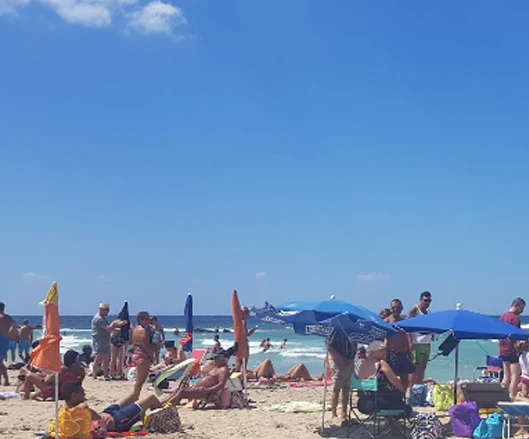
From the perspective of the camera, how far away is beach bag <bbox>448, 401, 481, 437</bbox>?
7.69m

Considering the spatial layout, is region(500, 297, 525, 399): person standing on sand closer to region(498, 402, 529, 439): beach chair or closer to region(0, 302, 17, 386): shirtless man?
region(498, 402, 529, 439): beach chair

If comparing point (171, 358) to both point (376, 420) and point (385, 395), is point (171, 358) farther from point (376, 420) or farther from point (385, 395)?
point (385, 395)

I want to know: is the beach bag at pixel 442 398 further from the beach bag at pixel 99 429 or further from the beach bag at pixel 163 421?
the beach bag at pixel 99 429

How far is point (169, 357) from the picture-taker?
12766mm

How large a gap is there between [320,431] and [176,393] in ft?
6.75

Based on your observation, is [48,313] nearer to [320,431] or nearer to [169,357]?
[320,431]

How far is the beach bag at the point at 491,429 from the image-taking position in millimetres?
7477

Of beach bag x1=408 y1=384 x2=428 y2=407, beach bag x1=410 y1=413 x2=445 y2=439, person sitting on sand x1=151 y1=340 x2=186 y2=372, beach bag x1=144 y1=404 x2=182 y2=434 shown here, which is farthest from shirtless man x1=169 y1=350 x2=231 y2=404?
beach bag x1=410 y1=413 x2=445 y2=439

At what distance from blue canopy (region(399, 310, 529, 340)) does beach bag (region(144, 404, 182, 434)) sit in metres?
2.78

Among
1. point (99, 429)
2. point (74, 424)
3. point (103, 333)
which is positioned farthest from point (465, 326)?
point (103, 333)

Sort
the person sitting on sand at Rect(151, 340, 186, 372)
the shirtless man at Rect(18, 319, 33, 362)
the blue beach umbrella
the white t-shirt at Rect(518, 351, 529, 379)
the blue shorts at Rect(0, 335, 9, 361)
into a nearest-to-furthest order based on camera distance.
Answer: the white t-shirt at Rect(518, 351, 529, 379), the blue shorts at Rect(0, 335, 9, 361), the person sitting on sand at Rect(151, 340, 186, 372), the blue beach umbrella, the shirtless man at Rect(18, 319, 33, 362)

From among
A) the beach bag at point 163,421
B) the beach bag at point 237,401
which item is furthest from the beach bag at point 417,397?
the beach bag at point 163,421

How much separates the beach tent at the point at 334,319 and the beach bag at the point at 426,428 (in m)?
0.98

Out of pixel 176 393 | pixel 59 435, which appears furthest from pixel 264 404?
pixel 59 435
